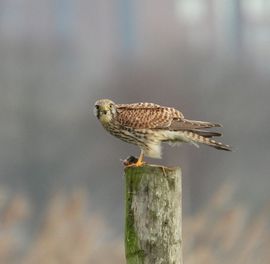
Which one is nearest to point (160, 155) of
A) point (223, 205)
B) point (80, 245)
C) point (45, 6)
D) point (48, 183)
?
point (80, 245)

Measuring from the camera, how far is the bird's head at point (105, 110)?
25.1 feet

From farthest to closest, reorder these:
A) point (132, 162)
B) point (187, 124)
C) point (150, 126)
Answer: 1. point (150, 126)
2. point (187, 124)
3. point (132, 162)

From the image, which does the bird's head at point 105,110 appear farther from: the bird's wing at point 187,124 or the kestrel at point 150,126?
the bird's wing at point 187,124

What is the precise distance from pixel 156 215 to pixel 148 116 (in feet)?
4.05

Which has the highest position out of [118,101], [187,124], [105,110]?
[118,101]

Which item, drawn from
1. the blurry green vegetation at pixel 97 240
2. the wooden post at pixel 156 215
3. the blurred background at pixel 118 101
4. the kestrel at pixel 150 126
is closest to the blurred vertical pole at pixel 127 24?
the blurred background at pixel 118 101

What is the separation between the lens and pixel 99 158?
33906 millimetres

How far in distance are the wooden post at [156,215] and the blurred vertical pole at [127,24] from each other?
2394 inches

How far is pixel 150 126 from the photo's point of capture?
25.1 ft

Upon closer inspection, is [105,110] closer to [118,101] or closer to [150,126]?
[150,126]

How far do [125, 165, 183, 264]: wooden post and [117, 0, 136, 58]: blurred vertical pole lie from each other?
6081 cm

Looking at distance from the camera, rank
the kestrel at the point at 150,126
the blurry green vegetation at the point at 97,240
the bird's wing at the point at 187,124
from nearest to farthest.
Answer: the bird's wing at the point at 187,124 < the kestrel at the point at 150,126 < the blurry green vegetation at the point at 97,240

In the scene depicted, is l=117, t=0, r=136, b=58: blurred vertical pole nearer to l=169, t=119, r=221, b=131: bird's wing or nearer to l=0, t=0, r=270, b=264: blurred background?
l=0, t=0, r=270, b=264: blurred background

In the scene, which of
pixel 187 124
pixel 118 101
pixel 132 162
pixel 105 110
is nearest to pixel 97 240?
pixel 105 110
